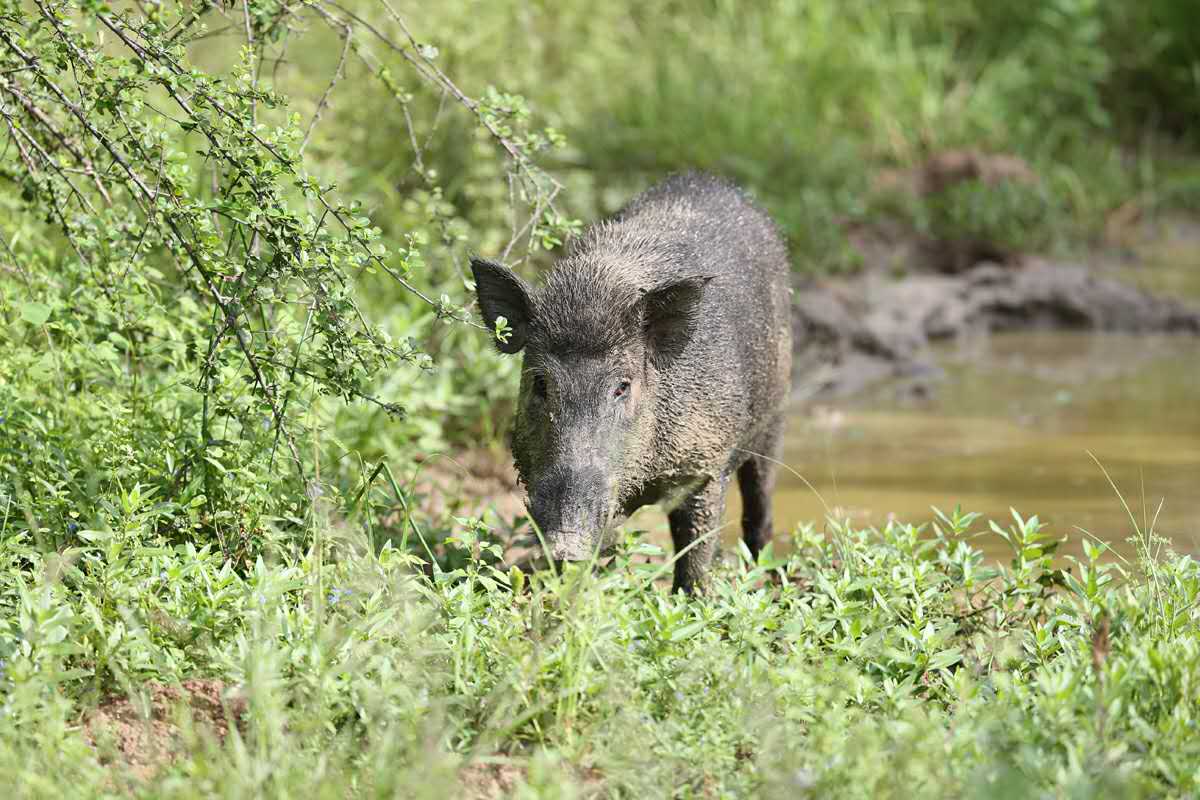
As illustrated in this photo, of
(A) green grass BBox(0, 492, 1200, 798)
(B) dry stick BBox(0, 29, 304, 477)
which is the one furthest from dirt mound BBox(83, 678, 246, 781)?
(B) dry stick BBox(0, 29, 304, 477)

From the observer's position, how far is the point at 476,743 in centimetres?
315

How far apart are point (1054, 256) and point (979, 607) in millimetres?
6653

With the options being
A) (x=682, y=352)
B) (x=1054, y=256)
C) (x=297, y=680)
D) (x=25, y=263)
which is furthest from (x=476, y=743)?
(x=1054, y=256)

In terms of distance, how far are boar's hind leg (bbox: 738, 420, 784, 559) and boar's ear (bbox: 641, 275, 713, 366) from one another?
3.25ft

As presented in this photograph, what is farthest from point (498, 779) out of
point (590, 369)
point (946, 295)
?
point (946, 295)

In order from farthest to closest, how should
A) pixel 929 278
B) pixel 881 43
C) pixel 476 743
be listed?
pixel 881 43
pixel 929 278
pixel 476 743

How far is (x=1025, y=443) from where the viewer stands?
694 centimetres

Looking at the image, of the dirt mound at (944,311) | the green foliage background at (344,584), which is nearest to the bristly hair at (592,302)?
the green foliage background at (344,584)

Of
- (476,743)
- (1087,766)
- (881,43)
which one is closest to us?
(1087,766)

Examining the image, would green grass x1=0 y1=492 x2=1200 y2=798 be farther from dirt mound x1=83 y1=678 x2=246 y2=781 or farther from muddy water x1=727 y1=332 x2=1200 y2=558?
muddy water x1=727 y1=332 x2=1200 y2=558

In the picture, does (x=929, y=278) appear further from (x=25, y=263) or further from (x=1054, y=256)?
(x=25, y=263)

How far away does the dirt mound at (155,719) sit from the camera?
313 centimetres

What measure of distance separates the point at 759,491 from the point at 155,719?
8.43 ft

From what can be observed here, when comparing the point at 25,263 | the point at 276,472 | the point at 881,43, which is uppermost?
the point at 881,43
